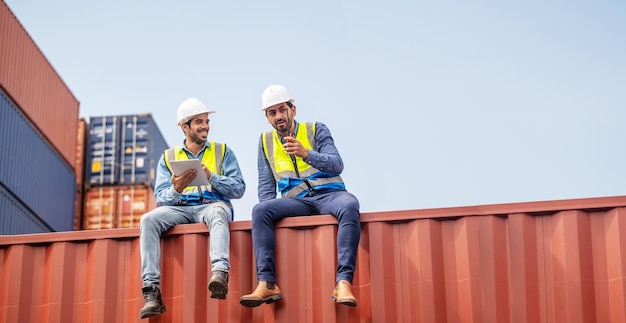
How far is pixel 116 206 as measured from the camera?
30016mm

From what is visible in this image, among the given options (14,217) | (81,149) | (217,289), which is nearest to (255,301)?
(217,289)

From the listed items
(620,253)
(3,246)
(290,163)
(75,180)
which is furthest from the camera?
(75,180)

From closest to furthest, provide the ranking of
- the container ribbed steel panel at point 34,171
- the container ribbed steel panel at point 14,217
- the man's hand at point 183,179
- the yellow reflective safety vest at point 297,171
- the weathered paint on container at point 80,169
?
the man's hand at point 183,179 → the yellow reflective safety vest at point 297,171 → the container ribbed steel panel at point 14,217 → the container ribbed steel panel at point 34,171 → the weathered paint on container at point 80,169

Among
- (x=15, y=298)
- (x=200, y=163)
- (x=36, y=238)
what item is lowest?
(x=15, y=298)

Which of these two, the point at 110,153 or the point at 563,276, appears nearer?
the point at 563,276

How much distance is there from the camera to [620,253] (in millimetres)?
8062

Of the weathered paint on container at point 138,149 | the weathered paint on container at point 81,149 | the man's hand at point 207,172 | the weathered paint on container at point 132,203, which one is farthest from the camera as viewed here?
the weathered paint on container at point 81,149

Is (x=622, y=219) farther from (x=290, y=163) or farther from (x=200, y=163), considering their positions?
(x=200, y=163)

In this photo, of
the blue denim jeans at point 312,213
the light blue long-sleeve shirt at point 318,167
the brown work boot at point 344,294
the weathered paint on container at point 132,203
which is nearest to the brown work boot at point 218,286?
the blue denim jeans at point 312,213

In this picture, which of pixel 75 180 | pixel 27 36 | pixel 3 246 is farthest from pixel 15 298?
pixel 75 180

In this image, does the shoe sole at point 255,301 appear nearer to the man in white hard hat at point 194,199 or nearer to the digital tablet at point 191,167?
the man in white hard hat at point 194,199

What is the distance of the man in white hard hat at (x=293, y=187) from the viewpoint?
26.4ft

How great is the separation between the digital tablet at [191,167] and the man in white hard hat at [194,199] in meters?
0.02

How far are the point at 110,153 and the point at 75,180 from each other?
1.45m
